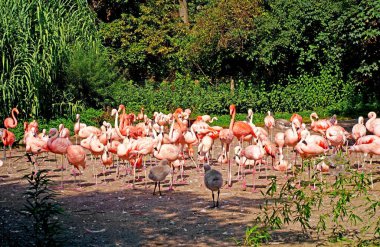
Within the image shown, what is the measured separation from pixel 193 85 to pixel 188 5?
8.32 m

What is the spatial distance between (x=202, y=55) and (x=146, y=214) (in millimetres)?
17194

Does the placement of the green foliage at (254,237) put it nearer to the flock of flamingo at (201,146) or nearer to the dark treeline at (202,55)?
the flock of flamingo at (201,146)

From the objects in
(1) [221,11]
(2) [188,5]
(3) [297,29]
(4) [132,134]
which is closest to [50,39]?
(4) [132,134]

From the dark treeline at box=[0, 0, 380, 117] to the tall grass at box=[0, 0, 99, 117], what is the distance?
36 mm

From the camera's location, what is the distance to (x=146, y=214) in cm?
880

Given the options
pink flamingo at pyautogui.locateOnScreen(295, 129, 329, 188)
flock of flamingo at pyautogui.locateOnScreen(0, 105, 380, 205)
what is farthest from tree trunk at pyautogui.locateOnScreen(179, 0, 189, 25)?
pink flamingo at pyautogui.locateOnScreen(295, 129, 329, 188)

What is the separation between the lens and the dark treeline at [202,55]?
55.3 feet

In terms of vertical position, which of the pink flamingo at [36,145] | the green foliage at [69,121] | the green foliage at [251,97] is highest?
the green foliage at [251,97]

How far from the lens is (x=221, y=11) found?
920 inches

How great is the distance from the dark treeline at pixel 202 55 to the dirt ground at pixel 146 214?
227 inches

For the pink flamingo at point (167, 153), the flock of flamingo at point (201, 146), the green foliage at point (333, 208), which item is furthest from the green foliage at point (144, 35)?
the green foliage at point (333, 208)

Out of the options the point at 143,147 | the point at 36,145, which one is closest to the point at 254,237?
the point at 143,147

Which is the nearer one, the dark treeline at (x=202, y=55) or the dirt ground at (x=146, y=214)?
the dirt ground at (x=146, y=214)

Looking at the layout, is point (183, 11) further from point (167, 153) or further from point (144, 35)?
point (167, 153)
